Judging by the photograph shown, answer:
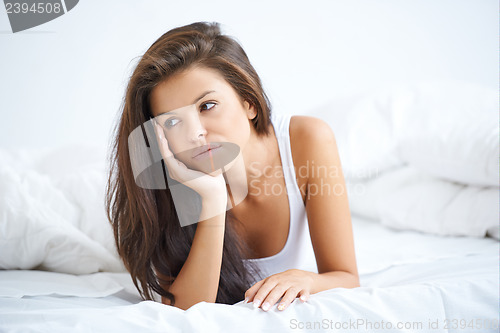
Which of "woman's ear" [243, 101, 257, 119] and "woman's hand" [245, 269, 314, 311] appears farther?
"woman's ear" [243, 101, 257, 119]

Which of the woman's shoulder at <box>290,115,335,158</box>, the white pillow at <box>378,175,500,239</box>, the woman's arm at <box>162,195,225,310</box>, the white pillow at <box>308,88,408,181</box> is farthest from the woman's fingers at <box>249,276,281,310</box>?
the white pillow at <box>308,88,408,181</box>

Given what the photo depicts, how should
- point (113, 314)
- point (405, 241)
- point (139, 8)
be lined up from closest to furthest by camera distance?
point (113, 314), point (139, 8), point (405, 241)

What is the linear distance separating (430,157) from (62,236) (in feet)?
3.35

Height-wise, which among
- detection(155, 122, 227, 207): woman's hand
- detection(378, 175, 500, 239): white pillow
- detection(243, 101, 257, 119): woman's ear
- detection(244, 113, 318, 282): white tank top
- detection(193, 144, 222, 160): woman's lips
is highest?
detection(243, 101, 257, 119): woman's ear

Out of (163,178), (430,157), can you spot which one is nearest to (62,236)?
(163,178)

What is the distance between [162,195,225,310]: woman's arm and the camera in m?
0.81

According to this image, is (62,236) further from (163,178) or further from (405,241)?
(405,241)

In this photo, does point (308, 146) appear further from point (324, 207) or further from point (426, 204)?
point (426, 204)

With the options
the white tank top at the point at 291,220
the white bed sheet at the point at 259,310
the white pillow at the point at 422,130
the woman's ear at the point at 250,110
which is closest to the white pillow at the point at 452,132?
the white pillow at the point at 422,130

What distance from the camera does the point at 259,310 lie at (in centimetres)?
65

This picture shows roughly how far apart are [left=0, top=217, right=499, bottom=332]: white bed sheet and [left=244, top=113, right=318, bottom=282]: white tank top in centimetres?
26

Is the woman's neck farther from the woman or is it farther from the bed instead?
the bed

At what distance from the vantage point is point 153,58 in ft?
2.51

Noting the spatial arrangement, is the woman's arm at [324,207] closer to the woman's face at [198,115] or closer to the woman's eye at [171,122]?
the woman's face at [198,115]
